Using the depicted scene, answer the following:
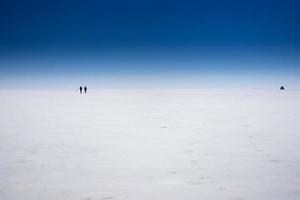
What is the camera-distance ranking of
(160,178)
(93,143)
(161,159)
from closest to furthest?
(160,178)
(161,159)
(93,143)

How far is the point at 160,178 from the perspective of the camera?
6.16 m

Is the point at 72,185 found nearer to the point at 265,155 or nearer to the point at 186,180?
the point at 186,180

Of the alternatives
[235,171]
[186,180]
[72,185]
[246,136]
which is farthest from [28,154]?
[246,136]

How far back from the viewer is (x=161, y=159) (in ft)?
25.3

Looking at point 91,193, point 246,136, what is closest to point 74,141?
point 91,193

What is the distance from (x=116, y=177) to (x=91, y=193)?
100 cm

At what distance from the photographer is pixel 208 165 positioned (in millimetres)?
7117

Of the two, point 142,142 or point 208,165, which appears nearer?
point 208,165

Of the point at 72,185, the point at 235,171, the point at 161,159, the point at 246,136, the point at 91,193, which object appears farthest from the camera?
Result: the point at 246,136

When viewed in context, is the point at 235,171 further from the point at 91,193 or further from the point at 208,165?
the point at 91,193

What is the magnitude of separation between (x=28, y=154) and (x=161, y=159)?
12.8ft

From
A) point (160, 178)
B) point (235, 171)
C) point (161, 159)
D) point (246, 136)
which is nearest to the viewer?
point (160, 178)

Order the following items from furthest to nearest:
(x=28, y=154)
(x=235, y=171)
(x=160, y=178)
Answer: (x=28, y=154), (x=235, y=171), (x=160, y=178)

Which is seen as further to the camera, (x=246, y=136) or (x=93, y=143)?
(x=246, y=136)
